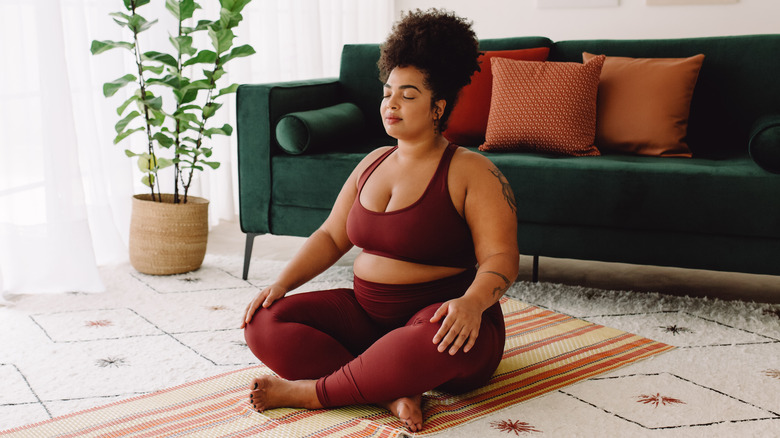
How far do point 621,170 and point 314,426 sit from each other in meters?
1.22

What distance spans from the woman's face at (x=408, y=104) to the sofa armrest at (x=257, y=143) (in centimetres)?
106

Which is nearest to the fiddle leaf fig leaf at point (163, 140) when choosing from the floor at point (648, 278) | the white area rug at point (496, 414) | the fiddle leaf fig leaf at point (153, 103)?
the fiddle leaf fig leaf at point (153, 103)

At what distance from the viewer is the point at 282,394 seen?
1521mm

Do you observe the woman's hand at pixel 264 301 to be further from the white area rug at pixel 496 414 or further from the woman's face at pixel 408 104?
the woman's face at pixel 408 104

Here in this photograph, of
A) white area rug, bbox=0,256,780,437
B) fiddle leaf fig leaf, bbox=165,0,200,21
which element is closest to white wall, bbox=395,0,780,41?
fiddle leaf fig leaf, bbox=165,0,200,21

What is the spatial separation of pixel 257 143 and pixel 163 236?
17.8 inches

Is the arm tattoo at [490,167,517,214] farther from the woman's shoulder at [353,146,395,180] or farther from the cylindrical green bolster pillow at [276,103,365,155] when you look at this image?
the cylindrical green bolster pillow at [276,103,365,155]

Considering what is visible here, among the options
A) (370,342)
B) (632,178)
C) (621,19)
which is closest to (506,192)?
(370,342)

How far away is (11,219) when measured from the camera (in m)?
2.39

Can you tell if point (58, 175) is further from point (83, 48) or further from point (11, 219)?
point (83, 48)

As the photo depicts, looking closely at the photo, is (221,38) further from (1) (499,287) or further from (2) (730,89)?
(2) (730,89)

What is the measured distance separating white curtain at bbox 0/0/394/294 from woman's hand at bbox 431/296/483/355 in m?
1.45

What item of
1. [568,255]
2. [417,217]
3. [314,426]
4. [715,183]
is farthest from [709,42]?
[314,426]

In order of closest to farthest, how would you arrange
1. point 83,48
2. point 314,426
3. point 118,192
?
point 314,426 → point 83,48 → point 118,192
